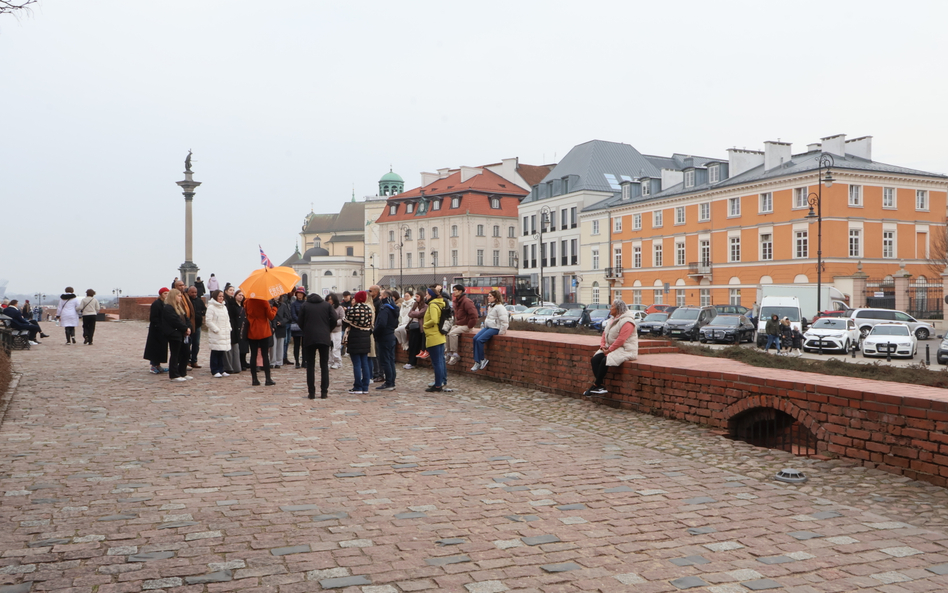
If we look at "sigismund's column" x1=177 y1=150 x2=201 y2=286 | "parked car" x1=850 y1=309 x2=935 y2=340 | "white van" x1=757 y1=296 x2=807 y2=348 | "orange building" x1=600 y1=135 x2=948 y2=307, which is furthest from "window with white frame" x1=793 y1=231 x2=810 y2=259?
"sigismund's column" x1=177 y1=150 x2=201 y2=286

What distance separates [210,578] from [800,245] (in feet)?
173

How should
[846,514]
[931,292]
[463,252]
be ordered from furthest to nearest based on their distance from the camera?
[463,252]
[931,292]
[846,514]

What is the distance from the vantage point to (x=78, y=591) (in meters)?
4.48

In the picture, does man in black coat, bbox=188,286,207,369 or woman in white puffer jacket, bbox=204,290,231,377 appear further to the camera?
man in black coat, bbox=188,286,207,369

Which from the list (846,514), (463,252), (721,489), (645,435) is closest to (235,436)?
(645,435)

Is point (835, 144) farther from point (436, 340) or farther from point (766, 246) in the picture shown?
point (436, 340)

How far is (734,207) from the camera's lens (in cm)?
5731

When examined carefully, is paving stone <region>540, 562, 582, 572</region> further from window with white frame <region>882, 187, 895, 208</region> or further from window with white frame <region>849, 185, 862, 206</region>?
window with white frame <region>882, 187, 895, 208</region>

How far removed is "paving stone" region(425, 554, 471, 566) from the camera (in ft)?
16.3

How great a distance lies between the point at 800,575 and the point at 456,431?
17.2 feet

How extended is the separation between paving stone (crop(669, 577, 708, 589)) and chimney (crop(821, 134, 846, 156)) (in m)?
55.0

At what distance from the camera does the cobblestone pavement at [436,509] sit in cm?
479

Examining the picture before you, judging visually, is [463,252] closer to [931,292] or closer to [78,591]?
[931,292]

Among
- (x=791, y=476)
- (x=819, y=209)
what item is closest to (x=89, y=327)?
(x=791, y=476)
